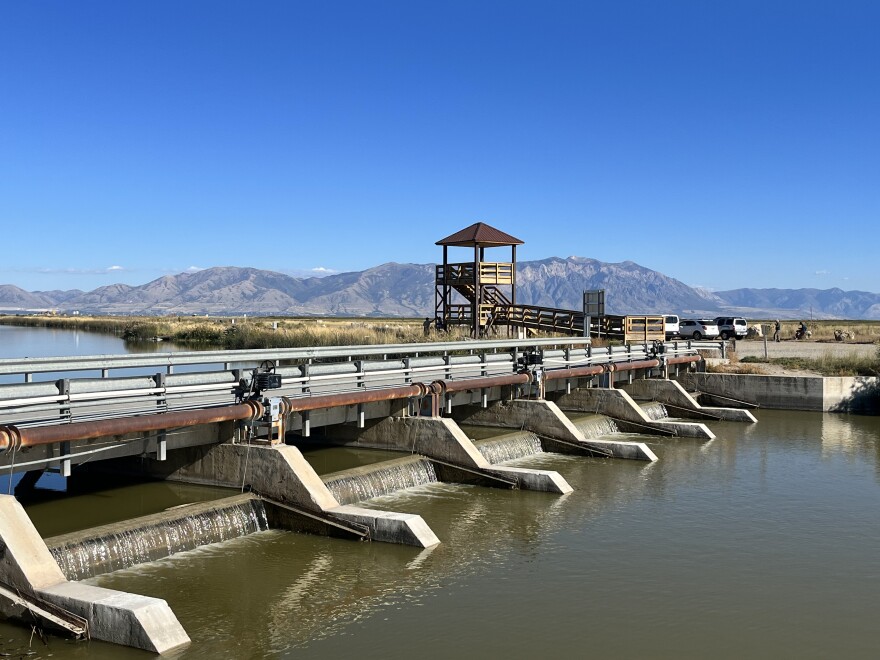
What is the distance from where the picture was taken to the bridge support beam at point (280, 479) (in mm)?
15625

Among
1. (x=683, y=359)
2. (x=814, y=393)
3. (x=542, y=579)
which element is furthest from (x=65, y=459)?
(x=814, y=393)

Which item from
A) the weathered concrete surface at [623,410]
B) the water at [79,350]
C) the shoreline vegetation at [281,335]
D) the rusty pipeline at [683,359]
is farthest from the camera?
the shoreline vegetation at [281,335]

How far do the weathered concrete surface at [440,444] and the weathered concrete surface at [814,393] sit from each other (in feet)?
70.7

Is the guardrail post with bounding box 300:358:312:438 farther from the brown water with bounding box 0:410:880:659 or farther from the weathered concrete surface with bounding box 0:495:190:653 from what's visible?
the weathered concrete surface with bounding box 0:495:190:653

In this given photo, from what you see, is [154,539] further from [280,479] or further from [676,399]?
[676,399]

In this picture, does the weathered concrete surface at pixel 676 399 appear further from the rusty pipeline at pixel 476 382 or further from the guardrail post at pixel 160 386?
the guardrail post at pixel 160 386

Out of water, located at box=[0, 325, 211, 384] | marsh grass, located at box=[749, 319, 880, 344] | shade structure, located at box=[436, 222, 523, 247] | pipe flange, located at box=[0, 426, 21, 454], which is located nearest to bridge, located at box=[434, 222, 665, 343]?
shade structure, located at box=[436, 222, 523, 247]

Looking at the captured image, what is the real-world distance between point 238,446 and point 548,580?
6983 mm

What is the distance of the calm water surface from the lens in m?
11.6

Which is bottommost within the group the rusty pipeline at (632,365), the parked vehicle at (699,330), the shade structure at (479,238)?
the rusty pipeline at (632,365)

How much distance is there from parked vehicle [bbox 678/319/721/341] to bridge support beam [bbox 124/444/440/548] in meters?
44.8

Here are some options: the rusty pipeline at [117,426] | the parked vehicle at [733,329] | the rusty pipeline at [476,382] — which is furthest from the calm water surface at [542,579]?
the parked vehicle at [733,329]

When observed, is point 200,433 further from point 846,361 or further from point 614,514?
point 846,361

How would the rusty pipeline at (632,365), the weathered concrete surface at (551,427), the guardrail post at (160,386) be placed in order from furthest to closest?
the rusty pipeline at (632,365), the weathered concrete surface at (551,427), the guardrail post at (160,386)
